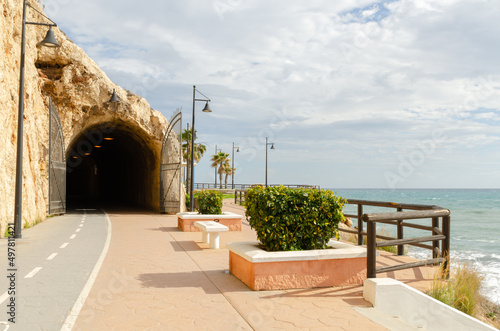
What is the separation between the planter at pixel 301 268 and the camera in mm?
6180

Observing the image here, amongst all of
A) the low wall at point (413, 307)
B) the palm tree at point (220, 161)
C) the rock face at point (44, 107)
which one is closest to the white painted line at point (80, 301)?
the low wall at point (413, 307)

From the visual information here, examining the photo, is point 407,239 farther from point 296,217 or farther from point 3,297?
point 3,297

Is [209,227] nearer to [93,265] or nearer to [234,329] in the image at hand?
[93,265]

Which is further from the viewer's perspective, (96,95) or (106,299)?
Answer: (96,95)

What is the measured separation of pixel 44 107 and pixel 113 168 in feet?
67.9

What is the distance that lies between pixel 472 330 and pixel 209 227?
644 centimetres

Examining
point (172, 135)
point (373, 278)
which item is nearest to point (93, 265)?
point (373, 278)

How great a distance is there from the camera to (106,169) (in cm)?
4162

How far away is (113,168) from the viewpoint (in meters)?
38.5

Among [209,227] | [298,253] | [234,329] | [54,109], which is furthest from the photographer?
[54,109]

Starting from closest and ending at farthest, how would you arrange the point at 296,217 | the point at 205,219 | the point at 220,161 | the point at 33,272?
the point at 296,217 < the point at 33,272 < the point at 205,219 < the point at 220,161

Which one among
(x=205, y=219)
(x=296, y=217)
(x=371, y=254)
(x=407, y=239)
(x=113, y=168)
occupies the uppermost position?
(x=113, y=168)

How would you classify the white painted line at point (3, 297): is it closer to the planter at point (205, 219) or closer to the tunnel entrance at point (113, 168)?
the planter at point (205, 219)

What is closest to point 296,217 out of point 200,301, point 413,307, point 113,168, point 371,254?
point 371,254
